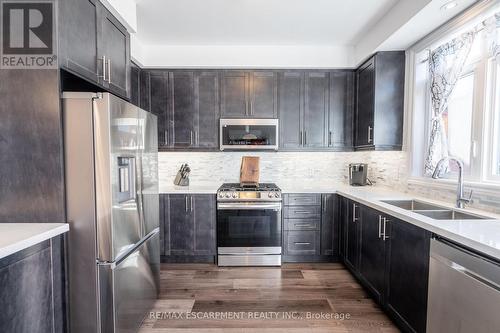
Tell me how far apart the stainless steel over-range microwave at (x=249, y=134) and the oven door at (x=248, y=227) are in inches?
30.7

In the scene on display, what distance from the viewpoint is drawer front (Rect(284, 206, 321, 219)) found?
3.16m

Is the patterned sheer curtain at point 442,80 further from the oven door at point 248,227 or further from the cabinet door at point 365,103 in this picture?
the oven door at point 248,227

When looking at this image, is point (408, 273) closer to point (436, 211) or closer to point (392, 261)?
point (392, 261)

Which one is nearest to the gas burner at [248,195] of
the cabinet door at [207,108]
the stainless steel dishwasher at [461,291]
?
the cabinet door at [207,108]

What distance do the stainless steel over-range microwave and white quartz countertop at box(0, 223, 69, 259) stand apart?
2169 mm

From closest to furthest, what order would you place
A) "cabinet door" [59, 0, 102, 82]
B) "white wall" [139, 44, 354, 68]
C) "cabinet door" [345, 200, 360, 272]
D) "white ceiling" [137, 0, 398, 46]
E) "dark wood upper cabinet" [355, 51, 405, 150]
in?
"cabinet door" [59, 0, 102, 82] < "white ceiling" [137, 0, 398, 46] < "cabinet door" [345, 200, 360, 272] < "dark wood upper cabinet" [355, 51, 405, 150] < "white wall" [139, 44, 354, 68]

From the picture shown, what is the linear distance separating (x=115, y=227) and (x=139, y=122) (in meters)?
0.79

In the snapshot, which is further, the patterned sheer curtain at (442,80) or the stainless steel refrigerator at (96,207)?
the patterned sheer curtain at (442,80)

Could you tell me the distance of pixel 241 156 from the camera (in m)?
3.71

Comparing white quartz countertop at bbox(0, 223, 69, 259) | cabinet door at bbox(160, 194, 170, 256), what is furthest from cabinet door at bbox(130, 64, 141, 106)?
white quartz countertop at bbox(0, 223, 69, 259)

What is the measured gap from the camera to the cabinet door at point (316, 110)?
340cm

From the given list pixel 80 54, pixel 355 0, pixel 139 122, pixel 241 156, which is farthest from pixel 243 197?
pixel 355 0

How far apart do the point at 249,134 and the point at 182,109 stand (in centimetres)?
96

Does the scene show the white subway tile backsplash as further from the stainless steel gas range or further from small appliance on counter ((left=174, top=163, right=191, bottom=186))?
the stainless steel gas range
